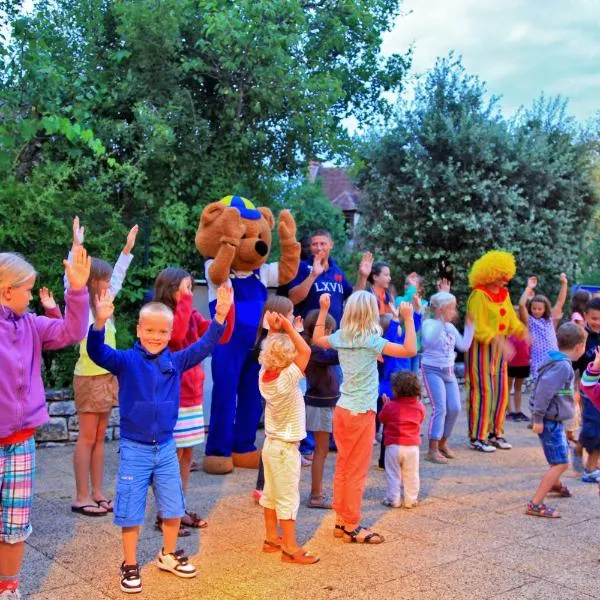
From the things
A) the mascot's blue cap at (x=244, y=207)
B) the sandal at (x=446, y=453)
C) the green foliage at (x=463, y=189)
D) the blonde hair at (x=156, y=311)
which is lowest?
the sandal at (x=446, y=453)

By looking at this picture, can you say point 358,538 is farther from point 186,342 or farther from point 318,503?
point 186,342

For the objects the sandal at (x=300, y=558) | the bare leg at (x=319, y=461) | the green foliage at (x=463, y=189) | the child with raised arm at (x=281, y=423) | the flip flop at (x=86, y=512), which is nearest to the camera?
the sandal at (x=300, y=558)

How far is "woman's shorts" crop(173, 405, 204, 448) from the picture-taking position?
4871mm

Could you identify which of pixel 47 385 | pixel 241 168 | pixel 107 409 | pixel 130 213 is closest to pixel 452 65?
pixel 241 168

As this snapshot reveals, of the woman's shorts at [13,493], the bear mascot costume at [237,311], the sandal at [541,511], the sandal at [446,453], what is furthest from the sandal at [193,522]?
the sandal at [446,453]

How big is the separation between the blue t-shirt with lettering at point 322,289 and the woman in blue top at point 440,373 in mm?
856

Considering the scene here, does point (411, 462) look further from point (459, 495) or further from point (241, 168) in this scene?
point (241, 168)

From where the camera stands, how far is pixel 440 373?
733 cm

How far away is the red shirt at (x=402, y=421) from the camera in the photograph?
576 centimetres

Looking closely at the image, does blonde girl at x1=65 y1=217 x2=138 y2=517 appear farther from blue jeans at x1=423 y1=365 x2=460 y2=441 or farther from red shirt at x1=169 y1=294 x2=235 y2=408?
blue jeans at x1=423 y1=365 x2=460 y2=441

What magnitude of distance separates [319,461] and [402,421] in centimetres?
77

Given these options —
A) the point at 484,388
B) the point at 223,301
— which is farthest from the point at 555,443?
the point at 223,301

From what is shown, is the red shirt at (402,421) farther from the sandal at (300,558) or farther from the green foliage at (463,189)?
the green foliage at (463,189)

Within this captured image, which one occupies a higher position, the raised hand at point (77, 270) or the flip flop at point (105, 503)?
the raised hand at point (77, 270)
